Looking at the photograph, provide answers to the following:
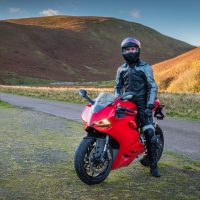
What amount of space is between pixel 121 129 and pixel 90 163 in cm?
69

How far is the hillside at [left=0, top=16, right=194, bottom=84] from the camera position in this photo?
102m

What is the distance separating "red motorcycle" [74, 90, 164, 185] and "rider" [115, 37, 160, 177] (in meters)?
0.26

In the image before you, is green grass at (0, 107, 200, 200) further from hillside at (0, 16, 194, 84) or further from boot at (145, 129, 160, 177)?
hillside at (0, 16, 194, 84)

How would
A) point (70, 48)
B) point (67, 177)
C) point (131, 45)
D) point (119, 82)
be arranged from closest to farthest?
point (67, 177) < point (131, 45) < point (119, 82) < point (70, 48)

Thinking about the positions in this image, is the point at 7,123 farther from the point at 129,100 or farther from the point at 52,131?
the point at 129,100

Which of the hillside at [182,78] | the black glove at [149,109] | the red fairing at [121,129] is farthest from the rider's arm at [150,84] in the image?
the hillside at [182,78]

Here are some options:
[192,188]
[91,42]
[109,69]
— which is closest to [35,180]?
[192,188]

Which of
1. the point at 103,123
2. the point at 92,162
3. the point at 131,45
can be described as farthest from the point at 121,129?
the point at 131,45

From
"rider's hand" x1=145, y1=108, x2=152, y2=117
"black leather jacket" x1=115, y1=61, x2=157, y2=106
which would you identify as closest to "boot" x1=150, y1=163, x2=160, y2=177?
"rider's hand" x1=145, y1=108, x2=152, y2=117

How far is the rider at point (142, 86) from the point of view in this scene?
6883 millimetres

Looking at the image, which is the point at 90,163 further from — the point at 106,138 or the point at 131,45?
the point at 131,45

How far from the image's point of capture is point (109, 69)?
120 metres

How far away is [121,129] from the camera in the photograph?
632 cm

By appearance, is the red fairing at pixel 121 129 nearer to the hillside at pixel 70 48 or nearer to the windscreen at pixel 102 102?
the windscreen at pixel 102 102
